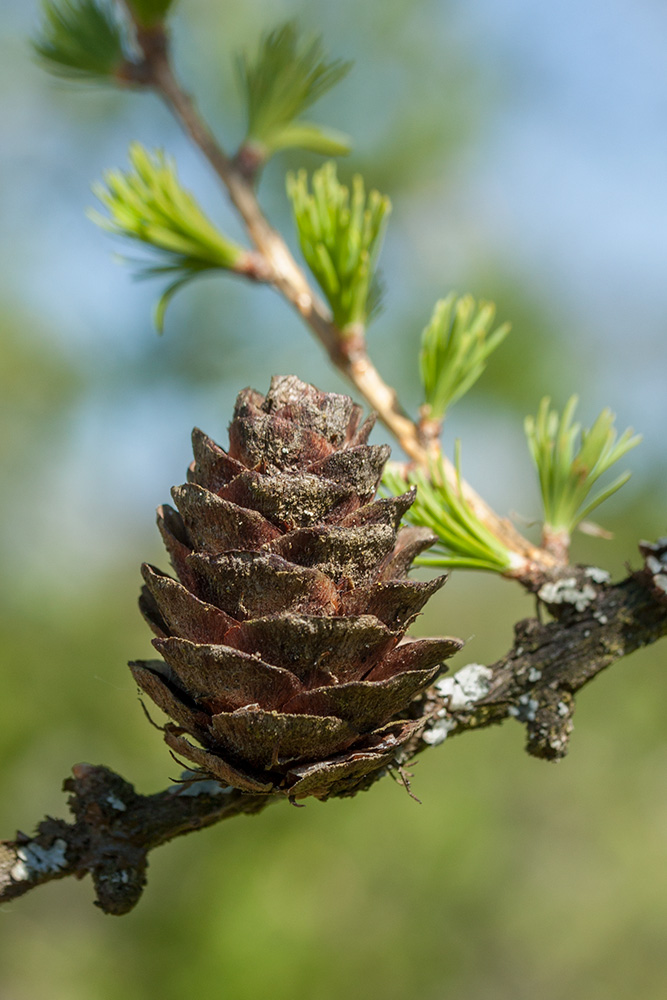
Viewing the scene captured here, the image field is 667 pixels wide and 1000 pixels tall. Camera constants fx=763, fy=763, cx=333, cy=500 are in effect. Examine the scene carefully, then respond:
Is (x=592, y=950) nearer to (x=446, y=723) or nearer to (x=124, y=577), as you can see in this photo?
(x=124, y=577)

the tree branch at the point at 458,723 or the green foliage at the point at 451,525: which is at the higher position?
the green foliage at the point at 451,525

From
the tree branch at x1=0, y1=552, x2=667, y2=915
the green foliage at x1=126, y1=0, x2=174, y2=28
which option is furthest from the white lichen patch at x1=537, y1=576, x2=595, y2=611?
the green foliage at x1=126, y1=0, x2=174, y2=28

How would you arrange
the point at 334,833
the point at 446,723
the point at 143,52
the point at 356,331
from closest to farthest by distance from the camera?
the point at 446,723, the point at 356,331, the point at 143,52, the point at 334,833

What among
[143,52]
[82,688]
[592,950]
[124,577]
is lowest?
[592,950]

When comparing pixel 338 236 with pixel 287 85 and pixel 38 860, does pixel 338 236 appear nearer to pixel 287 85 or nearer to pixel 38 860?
pixel 287 85

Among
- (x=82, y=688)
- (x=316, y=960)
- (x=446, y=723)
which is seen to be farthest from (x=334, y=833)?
(x=446, y=723)

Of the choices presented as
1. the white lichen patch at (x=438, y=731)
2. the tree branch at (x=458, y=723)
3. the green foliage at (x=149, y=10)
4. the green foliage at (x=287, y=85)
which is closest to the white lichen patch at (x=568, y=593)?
the tree branch at (x=458, y=723)

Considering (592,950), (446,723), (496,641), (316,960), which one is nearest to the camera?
(446,723)

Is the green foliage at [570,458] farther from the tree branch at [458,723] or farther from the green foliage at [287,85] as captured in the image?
the green foliage at [287,85]
